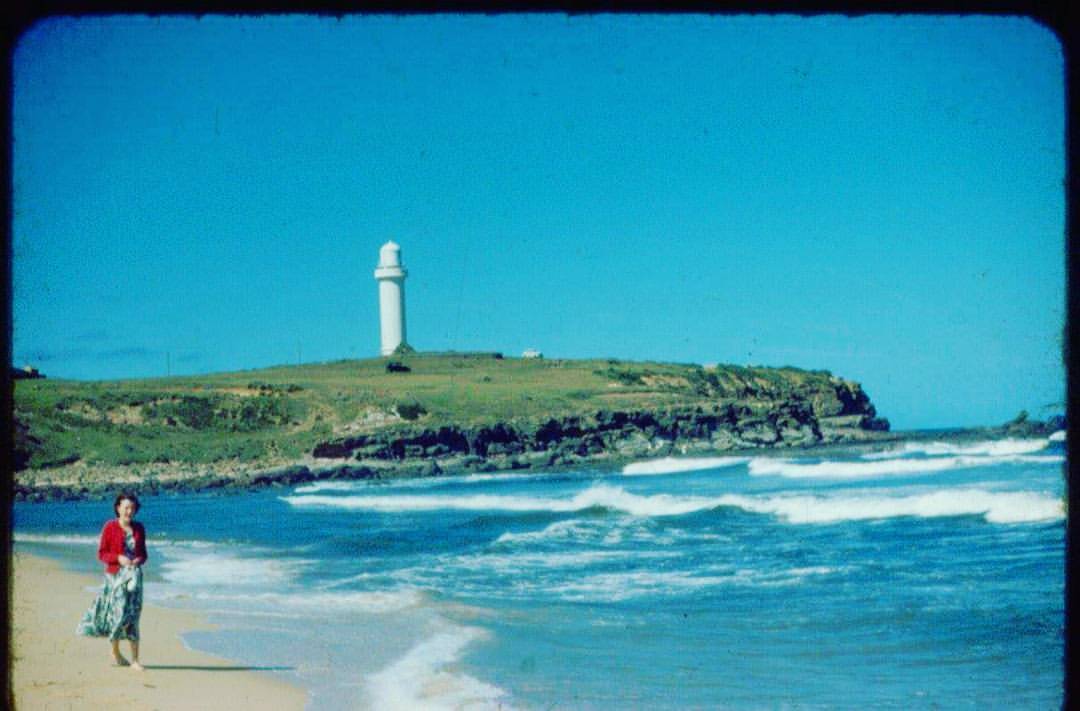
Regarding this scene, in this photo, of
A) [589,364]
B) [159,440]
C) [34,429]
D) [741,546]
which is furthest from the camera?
[589,364]

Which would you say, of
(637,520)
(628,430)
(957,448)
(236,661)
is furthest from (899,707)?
(628,430)

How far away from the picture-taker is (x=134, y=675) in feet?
20.6

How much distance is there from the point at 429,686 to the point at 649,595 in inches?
147

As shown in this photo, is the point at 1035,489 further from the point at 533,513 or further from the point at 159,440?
the point at 159,440

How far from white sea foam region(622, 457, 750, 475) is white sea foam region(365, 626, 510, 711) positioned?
79.3 ft

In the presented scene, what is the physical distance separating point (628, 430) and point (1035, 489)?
20925 millimetres

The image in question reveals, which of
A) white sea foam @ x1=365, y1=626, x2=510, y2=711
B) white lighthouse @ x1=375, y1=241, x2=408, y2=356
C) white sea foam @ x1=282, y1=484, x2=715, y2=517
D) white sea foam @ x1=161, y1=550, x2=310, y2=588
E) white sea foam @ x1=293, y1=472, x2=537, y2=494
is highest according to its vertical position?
white lighthouse @ x1=375, y1=241, x2=408, y2=356

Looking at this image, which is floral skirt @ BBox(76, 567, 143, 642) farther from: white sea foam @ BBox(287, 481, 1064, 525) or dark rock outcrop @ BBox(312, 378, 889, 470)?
dark rock outcrop @ BBox(312, 378, 889, 470)

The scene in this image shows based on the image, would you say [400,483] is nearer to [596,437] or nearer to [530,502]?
[596,437]

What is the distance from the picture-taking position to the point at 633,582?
10.7m

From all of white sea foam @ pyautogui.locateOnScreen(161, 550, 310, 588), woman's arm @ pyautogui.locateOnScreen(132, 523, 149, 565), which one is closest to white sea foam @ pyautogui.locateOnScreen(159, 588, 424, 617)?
white sea foam @ pyautogui.locateOnScreen(161, 550, 310, 588)

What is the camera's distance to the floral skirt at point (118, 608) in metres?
6.04

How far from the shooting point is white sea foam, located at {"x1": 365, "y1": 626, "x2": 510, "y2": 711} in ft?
19.8

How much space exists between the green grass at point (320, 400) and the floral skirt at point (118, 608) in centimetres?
2326
